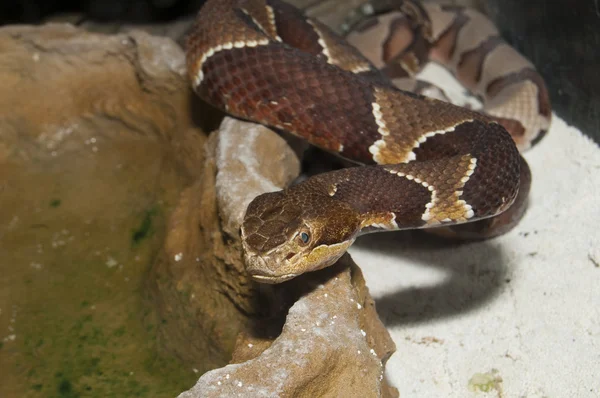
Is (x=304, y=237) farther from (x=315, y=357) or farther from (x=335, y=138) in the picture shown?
(x=335, y=138)

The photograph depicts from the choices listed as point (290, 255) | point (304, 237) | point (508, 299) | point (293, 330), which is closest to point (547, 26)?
point (508, 299)

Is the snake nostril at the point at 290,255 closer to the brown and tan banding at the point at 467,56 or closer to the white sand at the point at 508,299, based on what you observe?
the white sand at the point at 508,299

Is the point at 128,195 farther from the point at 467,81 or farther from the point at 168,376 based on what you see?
the point at 467,81

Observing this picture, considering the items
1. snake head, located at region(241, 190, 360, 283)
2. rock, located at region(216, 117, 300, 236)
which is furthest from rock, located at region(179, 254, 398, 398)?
rock, located at region(216, 117, 300, 236)

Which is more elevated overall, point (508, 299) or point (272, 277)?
point (272, 277)

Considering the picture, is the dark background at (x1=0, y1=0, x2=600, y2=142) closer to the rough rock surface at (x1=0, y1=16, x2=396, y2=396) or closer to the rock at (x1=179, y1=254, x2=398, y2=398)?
the rough rock surface at (x1=0, y1=16, x2=396, y2=396)

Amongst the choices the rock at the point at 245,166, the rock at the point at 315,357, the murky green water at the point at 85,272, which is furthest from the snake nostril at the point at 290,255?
the murky green water at the point at 85,272
